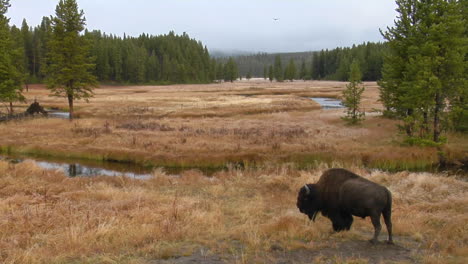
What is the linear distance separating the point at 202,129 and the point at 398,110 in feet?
58.0

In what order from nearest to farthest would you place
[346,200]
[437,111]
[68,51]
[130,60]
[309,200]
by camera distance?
1. [346,200]
2. [309,200]
3. [437,111]
4. [68,51]
5. [130,60]

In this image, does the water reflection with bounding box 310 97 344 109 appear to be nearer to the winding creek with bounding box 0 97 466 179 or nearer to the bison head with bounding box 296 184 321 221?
the winding creek with bounding box 0 97 466 179

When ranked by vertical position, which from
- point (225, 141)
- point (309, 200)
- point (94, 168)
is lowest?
point (94, 168)

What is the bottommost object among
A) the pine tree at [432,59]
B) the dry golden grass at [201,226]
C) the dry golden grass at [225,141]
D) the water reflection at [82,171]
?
the water reflection at [82,171]

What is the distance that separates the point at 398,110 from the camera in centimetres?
2966

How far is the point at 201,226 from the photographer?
8.92 metres

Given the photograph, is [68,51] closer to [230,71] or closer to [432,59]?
[432,59]

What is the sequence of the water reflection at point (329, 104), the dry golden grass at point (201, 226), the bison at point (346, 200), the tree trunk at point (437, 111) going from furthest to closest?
the water reflection at point (329, 104)
the tree trunk at point (437, 111)
the bison at point (346, 200)
the dry golden grass at point (201, 226)

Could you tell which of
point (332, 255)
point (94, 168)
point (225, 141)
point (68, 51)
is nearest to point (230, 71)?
point (68, 51)

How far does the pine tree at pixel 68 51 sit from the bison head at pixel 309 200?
36.8 metres

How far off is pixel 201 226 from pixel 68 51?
128ft

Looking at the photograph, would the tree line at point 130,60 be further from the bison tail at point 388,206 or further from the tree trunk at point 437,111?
the bison tail at point 388,206

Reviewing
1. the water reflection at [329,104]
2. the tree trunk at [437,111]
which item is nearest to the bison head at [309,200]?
the tree trunk at [437,111]

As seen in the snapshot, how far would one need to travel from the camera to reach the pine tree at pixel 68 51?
40.6 m
